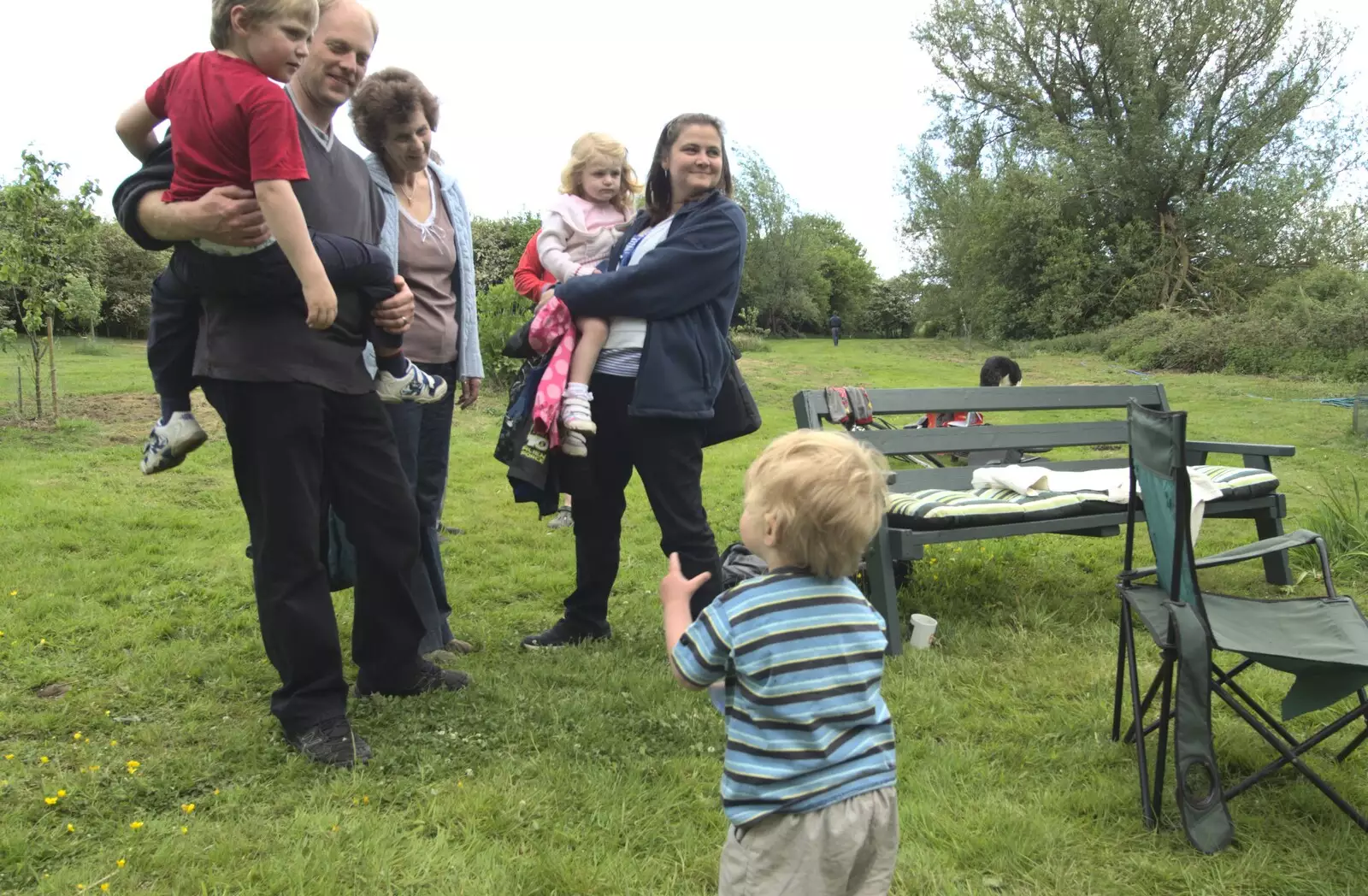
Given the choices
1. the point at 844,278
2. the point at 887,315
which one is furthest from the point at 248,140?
the point at 844,278

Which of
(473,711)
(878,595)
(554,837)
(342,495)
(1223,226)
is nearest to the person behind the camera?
(554,837)

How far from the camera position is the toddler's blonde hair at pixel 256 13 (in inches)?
92.5

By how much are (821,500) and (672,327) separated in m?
1.74

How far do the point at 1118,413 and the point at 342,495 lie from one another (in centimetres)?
1189

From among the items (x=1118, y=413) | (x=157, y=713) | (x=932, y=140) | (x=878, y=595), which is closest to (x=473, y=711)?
(x=157, y=713)

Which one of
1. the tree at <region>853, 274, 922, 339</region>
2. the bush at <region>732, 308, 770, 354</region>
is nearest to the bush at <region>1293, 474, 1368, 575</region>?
the bush at <region>732, 308, 770, 354</region>

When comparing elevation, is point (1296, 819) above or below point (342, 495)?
below

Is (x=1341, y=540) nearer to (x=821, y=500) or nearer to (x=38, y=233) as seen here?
(x=821, y=500)

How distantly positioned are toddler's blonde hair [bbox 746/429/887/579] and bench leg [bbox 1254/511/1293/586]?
3.94m

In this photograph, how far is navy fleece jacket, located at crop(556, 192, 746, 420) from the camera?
3.26 metres

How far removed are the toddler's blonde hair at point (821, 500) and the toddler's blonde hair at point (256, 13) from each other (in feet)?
5.48

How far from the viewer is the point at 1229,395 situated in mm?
14836

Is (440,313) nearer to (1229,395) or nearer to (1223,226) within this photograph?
(1229,395)

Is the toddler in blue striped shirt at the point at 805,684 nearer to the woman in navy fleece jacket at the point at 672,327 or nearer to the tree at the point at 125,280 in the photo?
the woman in navy fleece jacket at the point at 672,327
